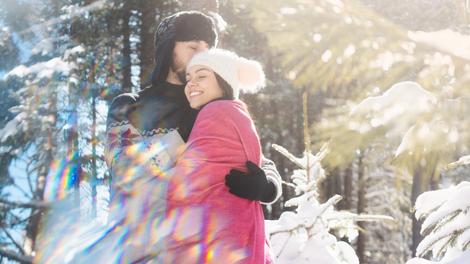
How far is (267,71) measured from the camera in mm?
14703

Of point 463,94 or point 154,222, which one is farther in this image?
point 154,222

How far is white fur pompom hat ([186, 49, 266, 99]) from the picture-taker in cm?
211

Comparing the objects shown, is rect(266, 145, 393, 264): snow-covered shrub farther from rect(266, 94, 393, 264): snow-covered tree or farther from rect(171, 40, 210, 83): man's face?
rect(171, 40, 210, 83): man's face

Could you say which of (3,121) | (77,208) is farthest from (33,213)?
(3,121)

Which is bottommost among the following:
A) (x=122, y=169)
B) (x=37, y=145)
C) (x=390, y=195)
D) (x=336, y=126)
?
(x=390, y=195)

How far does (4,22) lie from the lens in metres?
10.5

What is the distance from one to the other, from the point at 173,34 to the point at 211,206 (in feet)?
4.64

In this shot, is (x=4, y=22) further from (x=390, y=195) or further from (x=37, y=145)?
(x=390, y=195)

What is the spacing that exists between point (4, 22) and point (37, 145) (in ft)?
17.5

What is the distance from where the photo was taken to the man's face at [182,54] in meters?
2.51

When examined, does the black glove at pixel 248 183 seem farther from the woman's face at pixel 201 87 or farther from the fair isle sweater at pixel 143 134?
the woman's face at pixel 201 87

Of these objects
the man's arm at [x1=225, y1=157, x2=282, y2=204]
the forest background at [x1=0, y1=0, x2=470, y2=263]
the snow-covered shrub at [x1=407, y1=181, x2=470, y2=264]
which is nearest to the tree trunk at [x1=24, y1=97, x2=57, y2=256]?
the forest background at [x1=0, y1=0, x2=470, y2=263]

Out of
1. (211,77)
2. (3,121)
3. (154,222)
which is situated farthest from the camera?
(3,121)

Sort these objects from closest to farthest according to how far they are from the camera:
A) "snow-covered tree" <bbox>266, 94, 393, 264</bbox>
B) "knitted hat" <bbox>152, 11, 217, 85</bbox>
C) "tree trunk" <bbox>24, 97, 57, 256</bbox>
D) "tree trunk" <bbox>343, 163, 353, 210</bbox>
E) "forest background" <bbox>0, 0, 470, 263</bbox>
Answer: "forest background" <bbox>0, 0, 470, 263</bbox>, "knitted hat" <bbox>152, 11, 217, 85</bbox>, "snow-covered tree" <bbox>266, 94, 393, 264</bbox>, "tree trunk" <bbox>24, 97, 57, 256</bbox>, "tree trunk" <bbox>343, 163, 353, 210</bbox>
